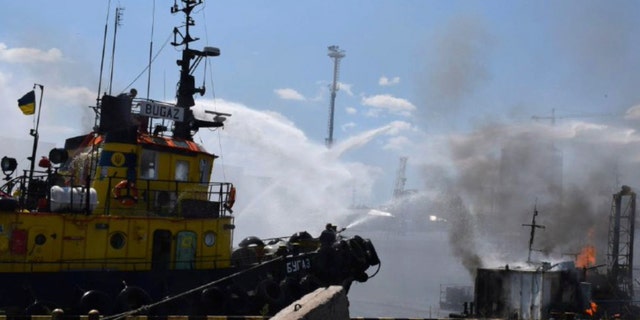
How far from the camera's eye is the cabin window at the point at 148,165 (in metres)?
16.6

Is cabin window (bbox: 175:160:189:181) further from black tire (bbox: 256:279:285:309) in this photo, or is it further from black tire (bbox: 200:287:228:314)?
black tire (bbox: 256:279:285:309)

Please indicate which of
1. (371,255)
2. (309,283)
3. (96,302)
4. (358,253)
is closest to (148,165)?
(96,302)

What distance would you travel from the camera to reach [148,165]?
1670cm

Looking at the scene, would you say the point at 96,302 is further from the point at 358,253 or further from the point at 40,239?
the point at 358,253

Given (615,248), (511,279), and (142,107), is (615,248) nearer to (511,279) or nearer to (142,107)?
(511,279)

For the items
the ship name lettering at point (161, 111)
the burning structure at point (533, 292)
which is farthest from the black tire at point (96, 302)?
the burning structure at point (533, 292)

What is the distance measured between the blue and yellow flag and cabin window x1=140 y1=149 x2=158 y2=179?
3.11m

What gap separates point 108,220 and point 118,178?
1.59m

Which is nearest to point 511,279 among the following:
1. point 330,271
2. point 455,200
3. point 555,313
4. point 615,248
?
point 555,313

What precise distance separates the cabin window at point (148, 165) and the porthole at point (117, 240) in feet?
6.96

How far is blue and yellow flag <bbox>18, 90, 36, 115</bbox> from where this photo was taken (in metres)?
16.6

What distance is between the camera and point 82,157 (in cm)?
1736

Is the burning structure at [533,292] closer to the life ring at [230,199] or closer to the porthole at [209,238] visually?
the life ring at [230,199]

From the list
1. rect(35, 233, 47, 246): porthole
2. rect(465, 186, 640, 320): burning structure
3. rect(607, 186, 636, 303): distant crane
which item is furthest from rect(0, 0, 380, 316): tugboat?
rect(607, 186, 636, 303): distant crane
